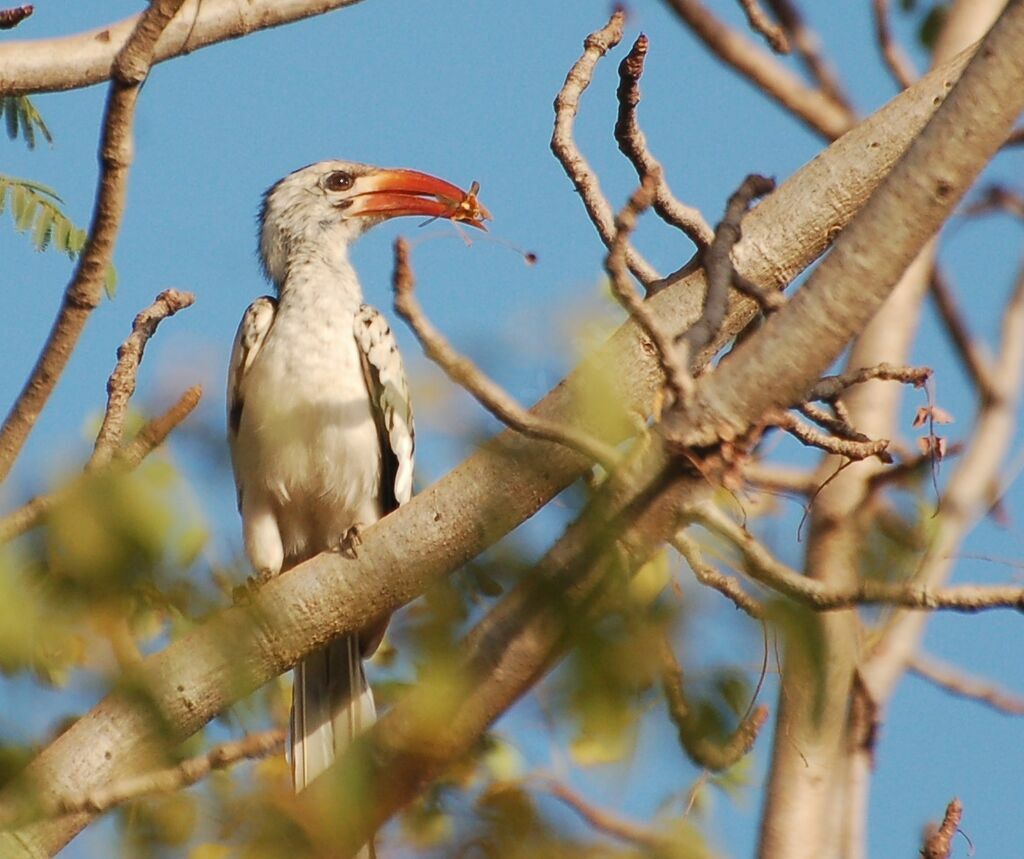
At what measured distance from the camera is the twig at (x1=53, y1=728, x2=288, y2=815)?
223 centimetres

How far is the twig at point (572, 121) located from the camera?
3797 millimetres

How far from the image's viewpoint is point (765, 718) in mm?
3068

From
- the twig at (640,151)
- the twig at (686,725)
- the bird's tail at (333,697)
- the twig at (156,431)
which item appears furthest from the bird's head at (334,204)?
the twig at (686,725)

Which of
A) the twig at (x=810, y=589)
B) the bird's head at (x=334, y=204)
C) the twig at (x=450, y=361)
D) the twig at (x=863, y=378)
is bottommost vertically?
the twig at (x=810, y=589)

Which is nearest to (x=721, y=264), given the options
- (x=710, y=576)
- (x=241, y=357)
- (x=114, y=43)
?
(x=710, y=576)

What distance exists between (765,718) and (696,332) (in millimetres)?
758

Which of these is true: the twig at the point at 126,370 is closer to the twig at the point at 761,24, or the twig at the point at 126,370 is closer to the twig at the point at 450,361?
the twig at the point at 450,361

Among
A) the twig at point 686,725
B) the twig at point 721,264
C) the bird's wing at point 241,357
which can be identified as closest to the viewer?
the twig at point 686,725

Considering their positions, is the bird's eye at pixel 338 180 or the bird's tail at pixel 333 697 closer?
the bird's tail at pixel 333 697

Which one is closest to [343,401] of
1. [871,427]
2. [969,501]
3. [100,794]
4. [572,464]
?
[871,427]

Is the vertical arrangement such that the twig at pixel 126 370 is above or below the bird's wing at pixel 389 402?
below

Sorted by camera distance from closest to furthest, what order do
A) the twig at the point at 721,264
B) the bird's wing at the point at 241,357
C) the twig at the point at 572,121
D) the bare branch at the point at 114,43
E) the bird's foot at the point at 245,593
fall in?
the bird's foot at the point at 245,593, the twig at the point at 721,264, the twig at the point at 572,121, the bare branch at the point at 114,43, the bird's wing at the point at 241,357

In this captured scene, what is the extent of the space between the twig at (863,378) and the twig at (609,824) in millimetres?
1167

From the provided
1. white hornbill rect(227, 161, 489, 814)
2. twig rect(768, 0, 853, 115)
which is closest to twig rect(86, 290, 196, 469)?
white hornbill rect(227, 161, 489, 814)
